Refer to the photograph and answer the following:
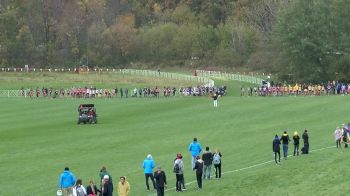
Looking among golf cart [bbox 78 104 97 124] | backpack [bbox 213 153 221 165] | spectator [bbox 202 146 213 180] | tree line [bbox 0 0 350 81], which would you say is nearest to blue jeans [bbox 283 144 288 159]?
backpack [bbox 213 153 221 165]

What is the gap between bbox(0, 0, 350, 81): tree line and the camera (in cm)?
13762

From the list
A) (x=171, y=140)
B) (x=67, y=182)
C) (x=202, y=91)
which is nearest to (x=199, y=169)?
(x=67, y=182)

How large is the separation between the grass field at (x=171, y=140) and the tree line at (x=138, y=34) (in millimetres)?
51221

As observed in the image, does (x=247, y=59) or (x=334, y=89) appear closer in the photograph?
(x=334, y=89)

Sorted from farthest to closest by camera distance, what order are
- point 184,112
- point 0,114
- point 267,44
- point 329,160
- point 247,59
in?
point 247,59, point 267,44, point 0,114, point 184,112, point 329,160

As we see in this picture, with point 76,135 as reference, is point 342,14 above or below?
above

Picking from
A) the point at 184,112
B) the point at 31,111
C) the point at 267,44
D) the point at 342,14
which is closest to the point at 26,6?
the point at 267,44

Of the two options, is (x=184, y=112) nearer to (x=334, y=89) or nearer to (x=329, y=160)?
(x=334, y=89)

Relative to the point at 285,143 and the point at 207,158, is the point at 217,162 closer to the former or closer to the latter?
the point at 207,158

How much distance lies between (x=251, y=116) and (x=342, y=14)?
43321 millimetres

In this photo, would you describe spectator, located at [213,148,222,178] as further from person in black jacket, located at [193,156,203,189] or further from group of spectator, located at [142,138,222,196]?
person in black jacket, located at [193,156,203,189]

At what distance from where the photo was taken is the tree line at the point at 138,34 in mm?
137625

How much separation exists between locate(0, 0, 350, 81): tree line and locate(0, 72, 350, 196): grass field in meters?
51.2

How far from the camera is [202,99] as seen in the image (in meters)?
79.1
